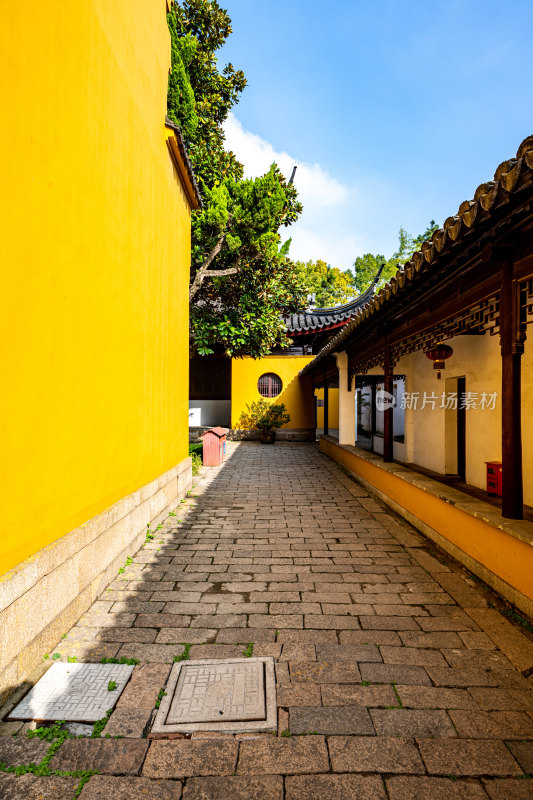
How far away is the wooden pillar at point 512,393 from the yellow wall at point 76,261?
348 cm

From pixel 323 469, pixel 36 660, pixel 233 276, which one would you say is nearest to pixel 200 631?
pixel 36 660

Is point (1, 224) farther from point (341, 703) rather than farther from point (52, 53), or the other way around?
point (341, 703)

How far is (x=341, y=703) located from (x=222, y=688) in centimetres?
67

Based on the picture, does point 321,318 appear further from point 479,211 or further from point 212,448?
point 479,211

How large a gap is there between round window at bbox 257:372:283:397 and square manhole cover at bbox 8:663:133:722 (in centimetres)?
1414

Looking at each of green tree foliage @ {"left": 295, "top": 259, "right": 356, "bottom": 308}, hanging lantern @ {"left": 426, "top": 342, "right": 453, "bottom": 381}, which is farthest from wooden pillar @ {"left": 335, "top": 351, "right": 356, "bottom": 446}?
green tree foliage @ {"left": 295, "top": 259, "right": 356, "bottom": 308}

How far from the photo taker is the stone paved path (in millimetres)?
1721

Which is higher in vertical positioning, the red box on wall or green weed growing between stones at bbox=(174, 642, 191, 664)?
the red box on wall

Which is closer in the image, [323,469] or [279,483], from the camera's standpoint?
[279,483]

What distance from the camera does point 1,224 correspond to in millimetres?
2125

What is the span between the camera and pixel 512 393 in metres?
3.38

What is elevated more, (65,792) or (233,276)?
(233,276)

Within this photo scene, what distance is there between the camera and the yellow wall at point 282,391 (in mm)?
16281

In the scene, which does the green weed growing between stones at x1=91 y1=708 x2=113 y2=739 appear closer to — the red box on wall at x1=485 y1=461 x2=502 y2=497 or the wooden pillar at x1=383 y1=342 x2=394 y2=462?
the red box on wall at x1=485 y1=461 x2=502 y2=497
